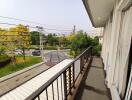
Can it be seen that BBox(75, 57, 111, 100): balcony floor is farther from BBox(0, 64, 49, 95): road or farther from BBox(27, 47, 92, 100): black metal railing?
BBox(0, 64, 49, 95): road

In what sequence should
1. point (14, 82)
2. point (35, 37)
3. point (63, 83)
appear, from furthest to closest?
1. point (35, 37)
2. point (14, 82)
3. point (63, 83)

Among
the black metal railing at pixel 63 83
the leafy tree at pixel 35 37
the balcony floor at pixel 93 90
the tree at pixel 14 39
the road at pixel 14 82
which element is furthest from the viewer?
the leafy tree at pixel 35 37

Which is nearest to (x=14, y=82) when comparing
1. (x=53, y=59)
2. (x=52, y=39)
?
(x=53, y=59)

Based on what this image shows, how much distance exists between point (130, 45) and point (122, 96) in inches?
30.0

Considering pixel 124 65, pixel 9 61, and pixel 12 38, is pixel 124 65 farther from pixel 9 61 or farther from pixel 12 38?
pixel 12 38

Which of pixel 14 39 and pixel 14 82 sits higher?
pixel 14 39

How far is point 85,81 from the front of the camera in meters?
3.46

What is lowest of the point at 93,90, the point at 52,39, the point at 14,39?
the point at 93,90

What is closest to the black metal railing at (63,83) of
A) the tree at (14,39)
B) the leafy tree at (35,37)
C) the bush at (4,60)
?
the bush at (4,60)

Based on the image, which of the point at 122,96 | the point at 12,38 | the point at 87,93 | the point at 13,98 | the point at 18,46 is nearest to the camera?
the point at 122,96

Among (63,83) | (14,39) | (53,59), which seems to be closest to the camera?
(63,83)

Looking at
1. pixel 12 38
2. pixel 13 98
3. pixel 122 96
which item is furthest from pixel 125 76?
pixel 12 38

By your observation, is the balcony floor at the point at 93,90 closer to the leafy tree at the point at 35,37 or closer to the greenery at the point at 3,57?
the greenery at the point at 3,57

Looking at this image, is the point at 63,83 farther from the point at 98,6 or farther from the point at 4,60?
the point at 4,60
